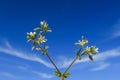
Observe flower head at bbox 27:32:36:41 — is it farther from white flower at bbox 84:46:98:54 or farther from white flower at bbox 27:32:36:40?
white flower at bbox 84:46:98:54

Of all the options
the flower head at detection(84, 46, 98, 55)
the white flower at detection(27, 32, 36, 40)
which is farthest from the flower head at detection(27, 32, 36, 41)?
the flower head at detection(84, 46, 98, 55)

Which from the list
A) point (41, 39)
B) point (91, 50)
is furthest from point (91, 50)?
point (41, 39)

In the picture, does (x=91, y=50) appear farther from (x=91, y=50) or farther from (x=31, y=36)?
(x=31, y=36)

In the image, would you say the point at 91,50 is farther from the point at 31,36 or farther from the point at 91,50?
the point at 31,36

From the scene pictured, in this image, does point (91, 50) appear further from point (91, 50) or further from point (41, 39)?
point (41, 39)

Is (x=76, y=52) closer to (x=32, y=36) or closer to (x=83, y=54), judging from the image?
(x=83, y=54)

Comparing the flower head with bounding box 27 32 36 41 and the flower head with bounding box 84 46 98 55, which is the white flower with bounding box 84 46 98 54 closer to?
the flower head with bounding box 84 46 98 55

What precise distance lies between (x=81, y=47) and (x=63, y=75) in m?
2.37

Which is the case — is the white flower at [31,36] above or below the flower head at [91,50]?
above

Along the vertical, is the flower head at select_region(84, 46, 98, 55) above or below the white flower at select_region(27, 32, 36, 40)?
below

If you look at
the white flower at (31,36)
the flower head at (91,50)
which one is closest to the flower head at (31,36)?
the white flower at (31,36)

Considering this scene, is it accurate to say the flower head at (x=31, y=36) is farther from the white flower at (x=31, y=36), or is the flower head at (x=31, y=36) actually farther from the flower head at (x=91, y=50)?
the flower head at (x=91, y=50)

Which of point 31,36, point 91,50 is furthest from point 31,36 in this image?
point 91,50

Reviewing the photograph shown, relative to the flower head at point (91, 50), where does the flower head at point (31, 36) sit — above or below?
above
